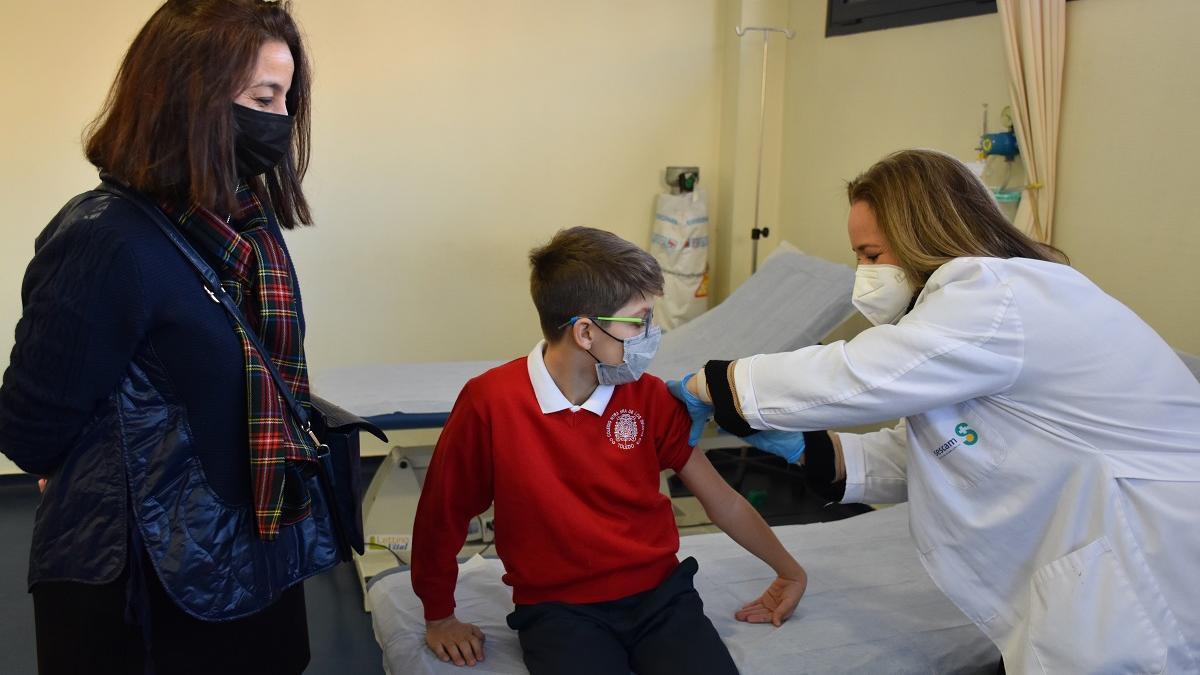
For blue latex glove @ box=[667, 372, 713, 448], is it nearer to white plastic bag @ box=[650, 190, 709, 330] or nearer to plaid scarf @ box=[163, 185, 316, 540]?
plaid scarf @ box=[163, 185, 316, 540]

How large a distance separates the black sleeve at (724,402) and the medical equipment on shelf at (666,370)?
1.56 m

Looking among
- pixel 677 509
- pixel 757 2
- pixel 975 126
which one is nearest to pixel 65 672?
pixel 677 509

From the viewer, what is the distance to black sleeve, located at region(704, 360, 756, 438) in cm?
168

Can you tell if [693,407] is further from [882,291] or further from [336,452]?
[336,452]

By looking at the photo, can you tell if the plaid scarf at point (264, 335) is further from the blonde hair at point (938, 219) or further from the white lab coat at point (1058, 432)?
the blonde hair at point (938, 219)

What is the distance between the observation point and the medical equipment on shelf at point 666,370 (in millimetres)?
3010

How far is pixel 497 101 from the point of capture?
4215mm

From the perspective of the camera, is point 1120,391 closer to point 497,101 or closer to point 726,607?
point 726,607

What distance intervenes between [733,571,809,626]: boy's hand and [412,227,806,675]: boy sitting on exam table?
0.16 metres

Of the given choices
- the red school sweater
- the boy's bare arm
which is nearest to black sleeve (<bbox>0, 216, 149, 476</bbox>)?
the red school sweater

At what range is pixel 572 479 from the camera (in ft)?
5.76

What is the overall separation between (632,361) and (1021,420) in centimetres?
65

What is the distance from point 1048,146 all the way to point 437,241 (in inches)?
96.2

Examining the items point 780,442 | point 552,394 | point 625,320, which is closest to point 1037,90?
point 780,442
